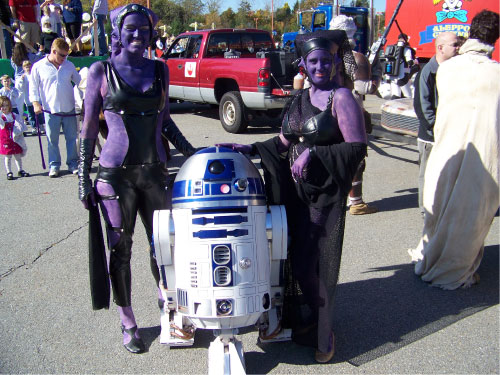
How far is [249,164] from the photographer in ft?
8.82

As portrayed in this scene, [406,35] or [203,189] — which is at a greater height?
[406,35]

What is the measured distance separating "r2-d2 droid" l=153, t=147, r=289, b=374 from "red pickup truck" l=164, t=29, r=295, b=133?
24.0ft

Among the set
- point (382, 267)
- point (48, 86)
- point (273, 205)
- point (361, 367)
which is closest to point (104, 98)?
point (273, 205)

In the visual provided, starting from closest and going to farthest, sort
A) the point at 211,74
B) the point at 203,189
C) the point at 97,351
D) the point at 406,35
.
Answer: the point at 203,189
the point at 97,351
the point at 211,74
the point at 406,35

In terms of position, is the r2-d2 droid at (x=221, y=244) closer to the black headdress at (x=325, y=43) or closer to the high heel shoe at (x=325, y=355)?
the high heel shoe at (x=325, y=355)

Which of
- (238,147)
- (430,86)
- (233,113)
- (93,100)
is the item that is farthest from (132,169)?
(233,113)

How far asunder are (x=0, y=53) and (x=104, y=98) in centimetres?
1408

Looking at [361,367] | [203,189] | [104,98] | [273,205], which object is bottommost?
[361,367]

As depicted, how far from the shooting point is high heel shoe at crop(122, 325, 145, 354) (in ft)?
10.4

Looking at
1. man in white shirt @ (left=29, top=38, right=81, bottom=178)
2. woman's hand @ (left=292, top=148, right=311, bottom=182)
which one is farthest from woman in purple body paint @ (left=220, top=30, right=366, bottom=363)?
man in white shirt @ (left=29, top=38, right=81, bottom=178)

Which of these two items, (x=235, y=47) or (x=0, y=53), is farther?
(x=0, y=53)

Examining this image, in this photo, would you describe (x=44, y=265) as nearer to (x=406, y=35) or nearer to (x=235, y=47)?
(x=235, y=47)

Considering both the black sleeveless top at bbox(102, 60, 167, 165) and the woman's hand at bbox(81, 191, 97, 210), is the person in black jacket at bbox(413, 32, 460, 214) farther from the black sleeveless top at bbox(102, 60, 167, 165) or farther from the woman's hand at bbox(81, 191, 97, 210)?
the woman's hand at bbox(81, 191, 97, 210)

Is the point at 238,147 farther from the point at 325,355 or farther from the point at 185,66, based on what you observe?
the point at 185,66
